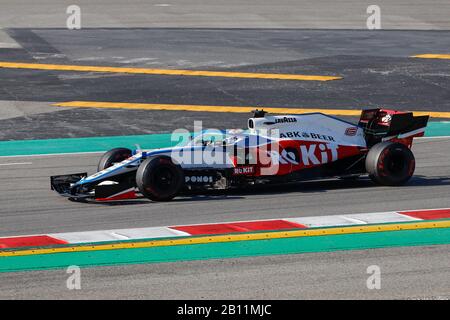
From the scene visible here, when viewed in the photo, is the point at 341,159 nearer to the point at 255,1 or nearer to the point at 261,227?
the point at 261,227

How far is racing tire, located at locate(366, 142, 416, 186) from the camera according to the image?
63.5 feet

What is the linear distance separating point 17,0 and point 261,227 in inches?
1461

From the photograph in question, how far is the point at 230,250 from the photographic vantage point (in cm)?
1541

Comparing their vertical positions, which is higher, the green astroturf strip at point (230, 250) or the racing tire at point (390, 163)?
the racing tire at point (390, 163)

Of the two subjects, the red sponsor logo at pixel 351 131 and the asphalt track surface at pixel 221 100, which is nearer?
the asphalt track surface at pixel 221 100

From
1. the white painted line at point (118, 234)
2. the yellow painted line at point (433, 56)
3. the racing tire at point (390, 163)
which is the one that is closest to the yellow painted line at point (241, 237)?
the white painted line at point (118, 234)

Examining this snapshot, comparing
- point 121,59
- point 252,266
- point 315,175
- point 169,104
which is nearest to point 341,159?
point 315,175

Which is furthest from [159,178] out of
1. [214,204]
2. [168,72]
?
[168,72]

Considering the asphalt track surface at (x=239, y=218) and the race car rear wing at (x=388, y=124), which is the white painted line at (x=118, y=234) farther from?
the race car rear wing at (x=388, y=124)

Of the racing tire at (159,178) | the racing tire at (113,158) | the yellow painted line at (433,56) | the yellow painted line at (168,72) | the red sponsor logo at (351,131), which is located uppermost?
the yellow painted line at (433,56)

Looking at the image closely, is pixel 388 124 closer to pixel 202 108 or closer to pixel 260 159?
pixel 260 159

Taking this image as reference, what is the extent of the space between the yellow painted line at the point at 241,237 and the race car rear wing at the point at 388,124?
3.53 m

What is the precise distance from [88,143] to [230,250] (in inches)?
431

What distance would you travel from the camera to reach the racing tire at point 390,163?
1936 centimetres
